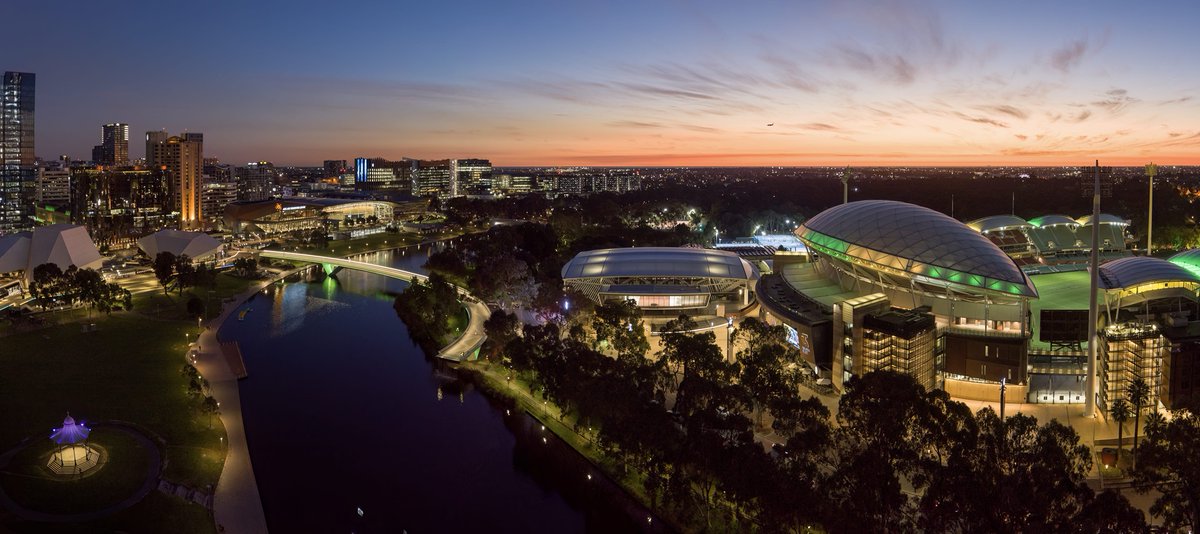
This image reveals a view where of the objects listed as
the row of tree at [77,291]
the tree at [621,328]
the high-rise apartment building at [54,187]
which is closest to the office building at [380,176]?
the high-rise apartment building at [54,187]

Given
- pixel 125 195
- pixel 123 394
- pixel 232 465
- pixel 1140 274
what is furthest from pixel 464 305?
pixel 125 195

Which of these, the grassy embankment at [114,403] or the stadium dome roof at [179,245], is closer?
the grassy embankment at [114,403]

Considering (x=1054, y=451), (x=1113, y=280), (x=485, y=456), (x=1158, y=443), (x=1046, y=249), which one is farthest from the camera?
(x=1046, y=249)

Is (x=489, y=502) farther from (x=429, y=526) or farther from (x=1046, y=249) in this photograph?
(x=1046, y=249)

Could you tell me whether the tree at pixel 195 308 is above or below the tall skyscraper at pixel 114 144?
below

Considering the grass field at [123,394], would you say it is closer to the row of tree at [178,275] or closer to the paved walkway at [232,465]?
the paved walkway at [232,465]

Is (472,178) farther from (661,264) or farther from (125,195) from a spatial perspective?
(661,264)

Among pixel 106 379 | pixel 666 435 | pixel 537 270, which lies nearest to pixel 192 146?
pixel 537 270
